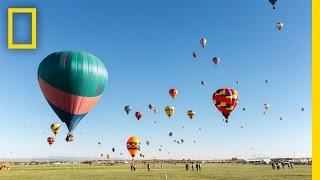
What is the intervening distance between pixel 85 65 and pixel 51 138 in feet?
204

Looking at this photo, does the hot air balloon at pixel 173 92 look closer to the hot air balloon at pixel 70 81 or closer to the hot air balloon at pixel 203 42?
the hot air balloon at pixel 203 42

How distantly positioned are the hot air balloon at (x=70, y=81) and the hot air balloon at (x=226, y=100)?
19542 mm

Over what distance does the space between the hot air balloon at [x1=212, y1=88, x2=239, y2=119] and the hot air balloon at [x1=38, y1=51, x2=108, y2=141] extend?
19542 mm

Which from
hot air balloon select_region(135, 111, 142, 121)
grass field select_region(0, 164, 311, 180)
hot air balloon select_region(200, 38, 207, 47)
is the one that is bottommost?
grass field select_region(0, 164, 311, 180)

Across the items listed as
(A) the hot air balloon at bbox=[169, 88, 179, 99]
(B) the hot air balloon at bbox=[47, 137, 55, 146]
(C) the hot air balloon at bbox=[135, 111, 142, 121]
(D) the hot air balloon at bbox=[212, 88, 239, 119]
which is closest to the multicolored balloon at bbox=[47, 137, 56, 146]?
(B) the hot air balloon at bbox=[47, 137, 55, 146]

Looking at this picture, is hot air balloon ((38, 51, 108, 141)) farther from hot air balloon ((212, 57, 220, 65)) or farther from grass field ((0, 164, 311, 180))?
hot air balloon ((212, 57, 220, 65))

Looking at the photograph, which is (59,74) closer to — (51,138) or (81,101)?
(81,101)

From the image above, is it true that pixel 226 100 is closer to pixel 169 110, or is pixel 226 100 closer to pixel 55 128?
pixel 169 110

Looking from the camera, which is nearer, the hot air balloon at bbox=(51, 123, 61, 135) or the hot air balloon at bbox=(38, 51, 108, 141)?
the hot air balloon at bbox=(38, 51, 108, 141)

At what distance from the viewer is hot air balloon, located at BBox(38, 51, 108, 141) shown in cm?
3388

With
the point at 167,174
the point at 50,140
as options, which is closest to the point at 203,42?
the point at 167,174

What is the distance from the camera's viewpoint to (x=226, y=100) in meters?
50.5

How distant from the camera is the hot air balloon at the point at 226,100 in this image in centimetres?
5041

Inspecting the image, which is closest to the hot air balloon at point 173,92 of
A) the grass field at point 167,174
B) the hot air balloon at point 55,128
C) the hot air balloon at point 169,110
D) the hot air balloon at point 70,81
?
the hot air balloon at point 169,110
